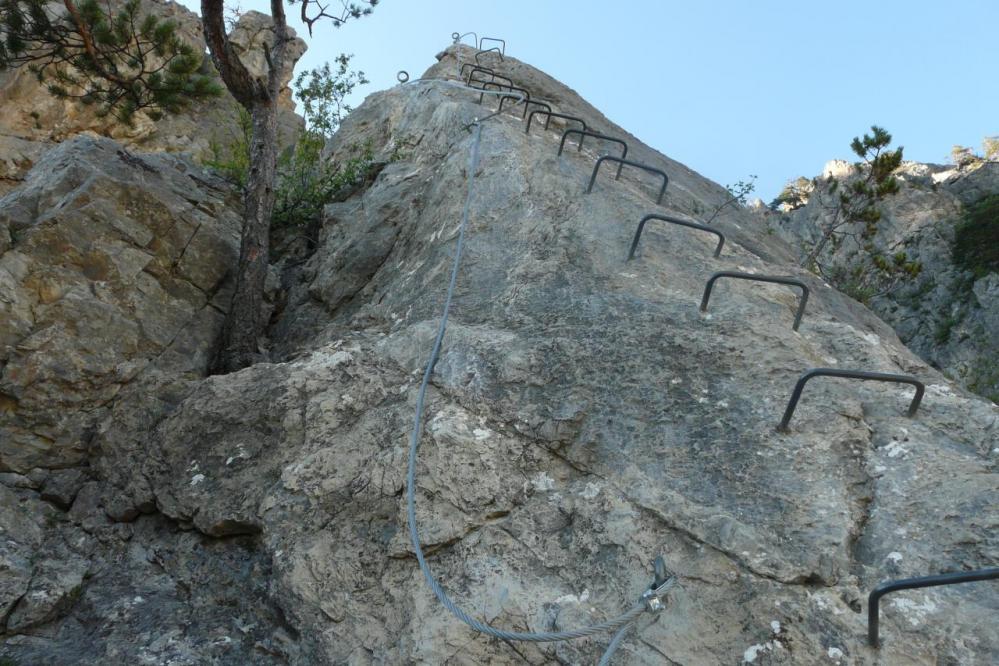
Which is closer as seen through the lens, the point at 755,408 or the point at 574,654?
the point at 574,654

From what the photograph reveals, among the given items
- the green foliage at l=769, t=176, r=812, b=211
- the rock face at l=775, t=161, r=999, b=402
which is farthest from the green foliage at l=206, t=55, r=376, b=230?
the green foliage at l=769, t=176, r=812, b=211

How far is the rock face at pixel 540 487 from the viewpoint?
3502mm

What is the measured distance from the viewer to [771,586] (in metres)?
3.44

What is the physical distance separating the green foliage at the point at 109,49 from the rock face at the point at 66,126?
31.9ft

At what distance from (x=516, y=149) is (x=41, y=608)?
5.04 meters

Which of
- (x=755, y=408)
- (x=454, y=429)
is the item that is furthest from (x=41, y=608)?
(x=755, y=408)

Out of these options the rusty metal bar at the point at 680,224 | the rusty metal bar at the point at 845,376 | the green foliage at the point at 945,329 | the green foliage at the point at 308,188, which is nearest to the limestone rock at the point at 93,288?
the green foliage at the point at 308,188

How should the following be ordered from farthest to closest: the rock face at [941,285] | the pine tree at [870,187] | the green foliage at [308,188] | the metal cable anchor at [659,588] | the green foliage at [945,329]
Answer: the green foliage at [945,329]
the rock face at [941,285]
the pine tree at [870,187]
the green foliage at [308,188]
the metal cable anchor at [659,588]

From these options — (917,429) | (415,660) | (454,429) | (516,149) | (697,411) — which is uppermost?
(516,149)

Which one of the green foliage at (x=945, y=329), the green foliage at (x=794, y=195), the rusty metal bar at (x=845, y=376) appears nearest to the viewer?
the rusty metal bar at (x=845, y=376)

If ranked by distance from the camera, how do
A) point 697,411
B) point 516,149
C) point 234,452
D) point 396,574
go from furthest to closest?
point 516,149 → point 234,452 → point 697,411 → point 396,574

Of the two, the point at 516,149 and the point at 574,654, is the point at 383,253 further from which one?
the point at 574,654

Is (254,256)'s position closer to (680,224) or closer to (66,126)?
(680,224)

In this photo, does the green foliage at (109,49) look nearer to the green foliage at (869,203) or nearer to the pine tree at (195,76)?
the pine tree at (195,76)
